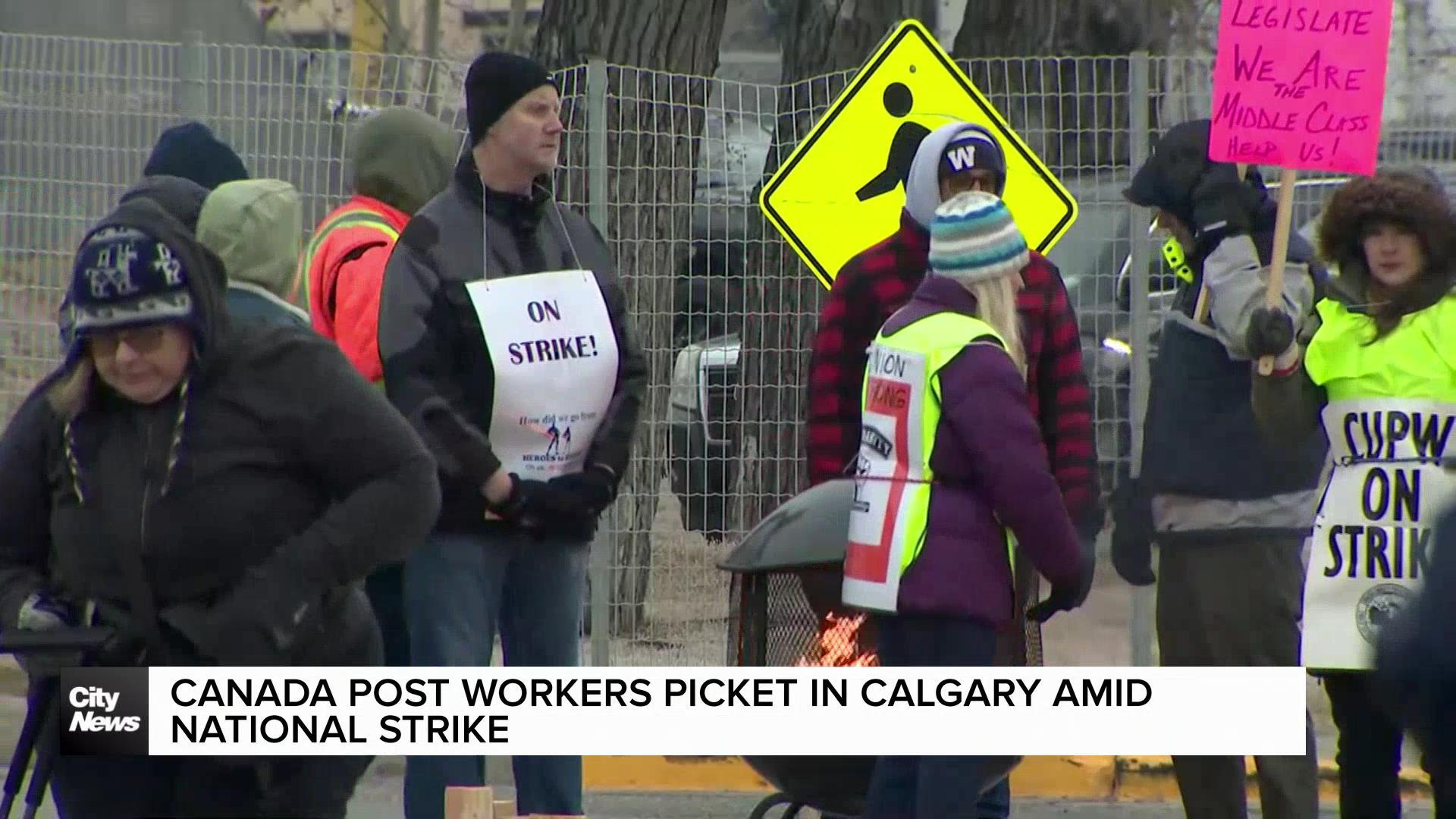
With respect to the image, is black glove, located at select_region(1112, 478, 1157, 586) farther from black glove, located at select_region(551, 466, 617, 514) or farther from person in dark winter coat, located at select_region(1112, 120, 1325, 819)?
black glove, located at select_region(551, 466, 617, 514)

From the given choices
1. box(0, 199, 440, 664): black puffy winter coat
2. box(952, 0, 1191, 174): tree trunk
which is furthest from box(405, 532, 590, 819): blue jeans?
box(952, 0, 1191, 174): tree trunk

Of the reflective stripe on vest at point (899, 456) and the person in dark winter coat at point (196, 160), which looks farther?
the person in dark winter coat at point (196, 160)

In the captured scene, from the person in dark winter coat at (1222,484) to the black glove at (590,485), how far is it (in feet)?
4.98

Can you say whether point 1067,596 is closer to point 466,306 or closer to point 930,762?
point 930,762

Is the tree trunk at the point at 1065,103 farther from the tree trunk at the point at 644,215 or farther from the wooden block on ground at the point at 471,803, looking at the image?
the wooden block on ground at the point at 471,803

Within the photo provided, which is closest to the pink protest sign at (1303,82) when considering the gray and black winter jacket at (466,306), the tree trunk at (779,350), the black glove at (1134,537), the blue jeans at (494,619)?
the black glove at (1134,537)

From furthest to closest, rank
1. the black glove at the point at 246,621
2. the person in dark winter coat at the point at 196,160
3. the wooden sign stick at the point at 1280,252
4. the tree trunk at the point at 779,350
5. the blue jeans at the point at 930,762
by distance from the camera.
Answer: the tree trunk at the point at 779,350 → the person in dark winter coat at the point at 196,160 → the wooden sign stick at the point at 1280,252 → the blue jeans at the point at 930,762 → the black glove at the point at 246,621

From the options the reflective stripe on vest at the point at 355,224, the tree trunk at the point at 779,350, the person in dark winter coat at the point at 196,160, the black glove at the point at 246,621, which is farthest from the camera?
the tree trunk at the point at 779,350

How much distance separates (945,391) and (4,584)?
6.69 ft

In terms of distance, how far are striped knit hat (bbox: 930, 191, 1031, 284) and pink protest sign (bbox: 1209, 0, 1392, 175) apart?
4.11 feet

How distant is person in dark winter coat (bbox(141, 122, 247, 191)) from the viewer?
23.0 feet

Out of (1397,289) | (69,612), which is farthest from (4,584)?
(1397,289)

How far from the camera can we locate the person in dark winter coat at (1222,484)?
673 cm

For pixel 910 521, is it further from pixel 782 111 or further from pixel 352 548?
pixel 782 111
